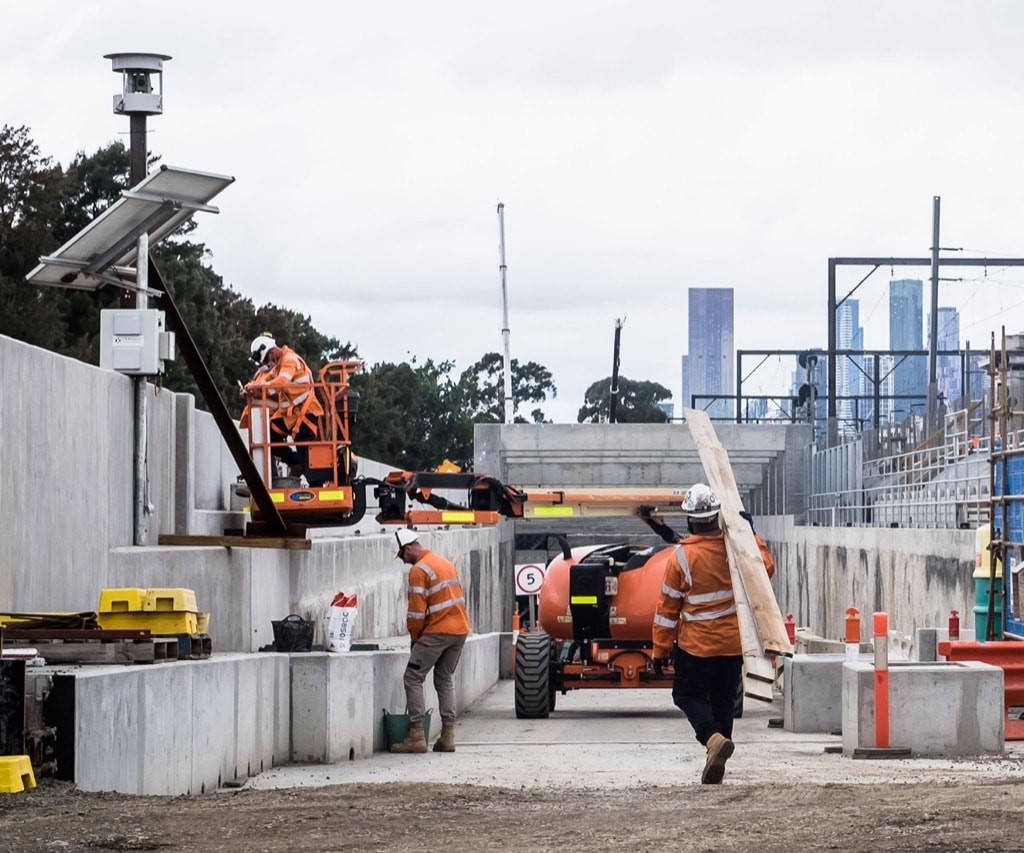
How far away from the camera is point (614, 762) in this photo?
15547 mm

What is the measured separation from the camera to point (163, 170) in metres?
14.6

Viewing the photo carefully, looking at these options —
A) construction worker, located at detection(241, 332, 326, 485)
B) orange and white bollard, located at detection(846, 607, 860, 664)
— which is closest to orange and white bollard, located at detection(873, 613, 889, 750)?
orange and white bollard, located at detection(846, 607, 860, 664)

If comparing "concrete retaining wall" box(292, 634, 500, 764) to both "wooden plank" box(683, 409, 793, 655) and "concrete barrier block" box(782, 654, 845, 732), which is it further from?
"concrete barrier block" box(782, 654, 845, 732)

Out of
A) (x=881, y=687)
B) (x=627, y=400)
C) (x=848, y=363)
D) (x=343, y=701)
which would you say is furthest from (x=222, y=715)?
(x=627, y=400)

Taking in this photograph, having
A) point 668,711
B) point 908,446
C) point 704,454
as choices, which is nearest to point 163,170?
point 704,454

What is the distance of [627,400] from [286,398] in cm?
10495

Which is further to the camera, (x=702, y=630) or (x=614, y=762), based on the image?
(x=614, y=762)

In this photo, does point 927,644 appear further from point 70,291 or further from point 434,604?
point 70,291

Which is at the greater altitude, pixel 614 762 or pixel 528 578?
pixel 528 578

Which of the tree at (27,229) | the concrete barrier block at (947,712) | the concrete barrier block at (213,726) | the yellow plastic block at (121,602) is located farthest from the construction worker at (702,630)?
the tree at (27,229)

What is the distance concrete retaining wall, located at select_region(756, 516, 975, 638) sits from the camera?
3055 cm

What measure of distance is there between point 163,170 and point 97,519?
2.56 m

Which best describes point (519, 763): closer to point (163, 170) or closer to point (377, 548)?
point (163, 170)

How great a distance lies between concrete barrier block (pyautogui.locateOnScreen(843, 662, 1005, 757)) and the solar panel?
617 cm
